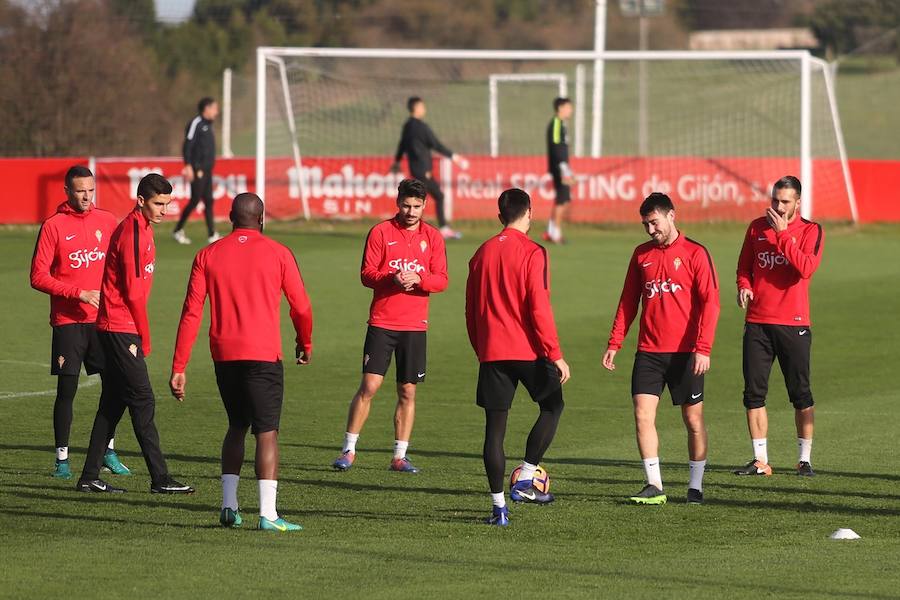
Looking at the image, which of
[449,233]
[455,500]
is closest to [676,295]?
[455,500]

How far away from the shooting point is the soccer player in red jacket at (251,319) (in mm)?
8977

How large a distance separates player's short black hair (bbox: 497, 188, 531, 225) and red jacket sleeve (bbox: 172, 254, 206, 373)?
1.83 meters

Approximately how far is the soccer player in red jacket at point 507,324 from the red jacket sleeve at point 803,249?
2577 millimetres

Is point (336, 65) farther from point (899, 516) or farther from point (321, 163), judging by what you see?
point (899, 516)

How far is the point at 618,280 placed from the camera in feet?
75.5

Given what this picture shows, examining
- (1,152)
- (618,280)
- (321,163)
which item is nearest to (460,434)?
(618,280)

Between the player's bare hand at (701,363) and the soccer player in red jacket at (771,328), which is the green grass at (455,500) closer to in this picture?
the soccer player in red jacket at (771,328)

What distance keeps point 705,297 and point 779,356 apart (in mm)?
1847

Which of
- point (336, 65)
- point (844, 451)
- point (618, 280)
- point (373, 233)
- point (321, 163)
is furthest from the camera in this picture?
point (336, 65)

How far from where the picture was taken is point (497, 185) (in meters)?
30.1

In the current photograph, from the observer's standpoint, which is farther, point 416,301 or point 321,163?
point 321,163

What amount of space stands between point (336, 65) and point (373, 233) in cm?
2445

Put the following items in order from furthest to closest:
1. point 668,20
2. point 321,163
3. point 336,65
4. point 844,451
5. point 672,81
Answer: point 668,20 → point 672,81 → point 336,65 → point 321,163 → point 844,451

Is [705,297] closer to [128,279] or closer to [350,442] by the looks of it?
[350,442]
